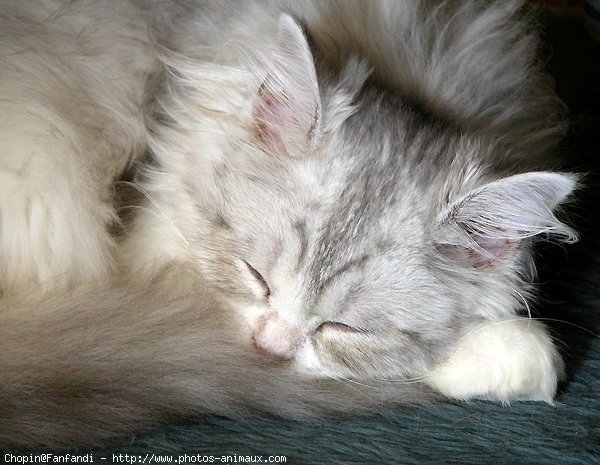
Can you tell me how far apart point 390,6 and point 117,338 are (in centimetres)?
87

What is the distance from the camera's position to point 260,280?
54.5 inches

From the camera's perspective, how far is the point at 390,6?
1590mm

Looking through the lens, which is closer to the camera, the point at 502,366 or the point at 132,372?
the point at 132,372

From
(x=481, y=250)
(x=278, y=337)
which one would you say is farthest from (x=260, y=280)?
(x=481, y=250)

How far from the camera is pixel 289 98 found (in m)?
1.38

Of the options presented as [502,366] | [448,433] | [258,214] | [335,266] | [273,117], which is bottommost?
[448,433]

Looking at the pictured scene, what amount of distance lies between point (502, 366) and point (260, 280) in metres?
0.47

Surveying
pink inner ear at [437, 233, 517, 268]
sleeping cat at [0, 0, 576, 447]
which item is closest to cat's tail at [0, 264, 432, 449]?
sleeping cat at [0, 0, 576, 447]

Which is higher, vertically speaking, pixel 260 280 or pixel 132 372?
pixel 260 280

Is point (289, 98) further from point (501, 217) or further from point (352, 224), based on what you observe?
point (501, 217)

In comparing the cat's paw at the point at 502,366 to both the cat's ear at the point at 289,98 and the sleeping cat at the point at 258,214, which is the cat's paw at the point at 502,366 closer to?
the sleeping cat at the point at 258,214

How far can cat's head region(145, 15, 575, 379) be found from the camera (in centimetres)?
133

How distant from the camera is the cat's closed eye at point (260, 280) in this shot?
1377mm

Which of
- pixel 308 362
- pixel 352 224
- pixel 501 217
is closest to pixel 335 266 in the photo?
pixel 352 224
